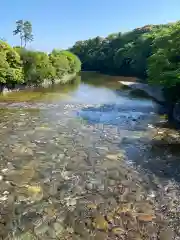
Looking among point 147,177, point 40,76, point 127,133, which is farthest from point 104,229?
point 40,76

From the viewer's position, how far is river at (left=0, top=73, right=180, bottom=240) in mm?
7858

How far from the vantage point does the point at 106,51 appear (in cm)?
8481

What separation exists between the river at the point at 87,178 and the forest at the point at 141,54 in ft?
14.4

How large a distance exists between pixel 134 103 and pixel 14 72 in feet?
41.2

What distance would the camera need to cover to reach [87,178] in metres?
10.8

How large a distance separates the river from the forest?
14.4 feet

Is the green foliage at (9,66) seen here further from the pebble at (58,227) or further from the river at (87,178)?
the pebble at (58,227)

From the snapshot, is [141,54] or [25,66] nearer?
[25,66]

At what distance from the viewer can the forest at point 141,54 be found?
74.5ft

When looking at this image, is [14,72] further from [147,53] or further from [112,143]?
[147,53]

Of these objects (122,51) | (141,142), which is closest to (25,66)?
(141,142)

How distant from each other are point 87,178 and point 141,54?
2055 inches

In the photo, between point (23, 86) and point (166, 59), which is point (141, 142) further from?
point (23, 86)

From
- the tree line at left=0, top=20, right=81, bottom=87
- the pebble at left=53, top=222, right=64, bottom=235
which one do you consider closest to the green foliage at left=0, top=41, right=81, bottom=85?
the tree line at left=0, top=20, right=81, bottom=87
